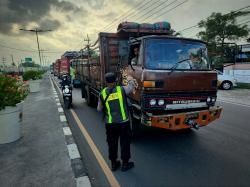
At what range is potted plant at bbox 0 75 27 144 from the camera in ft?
17.5

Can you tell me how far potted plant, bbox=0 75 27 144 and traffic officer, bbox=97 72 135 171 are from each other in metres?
2.73

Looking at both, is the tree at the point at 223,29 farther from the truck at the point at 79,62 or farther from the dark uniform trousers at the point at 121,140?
the dark uniform trousers at the point at 121,140

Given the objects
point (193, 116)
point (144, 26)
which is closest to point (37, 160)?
point (193, 116)

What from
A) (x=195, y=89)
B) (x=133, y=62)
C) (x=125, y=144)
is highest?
(x=133, y=62)

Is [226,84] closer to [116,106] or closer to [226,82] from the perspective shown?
[226,82]

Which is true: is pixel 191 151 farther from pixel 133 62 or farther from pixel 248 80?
pixel 248 80

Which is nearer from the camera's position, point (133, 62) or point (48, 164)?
point (48, 164)

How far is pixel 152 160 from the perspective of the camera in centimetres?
448

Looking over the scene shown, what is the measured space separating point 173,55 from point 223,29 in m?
38.4

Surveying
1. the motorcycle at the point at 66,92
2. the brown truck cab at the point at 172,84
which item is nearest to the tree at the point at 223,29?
the motorcycle at the point at 66,92

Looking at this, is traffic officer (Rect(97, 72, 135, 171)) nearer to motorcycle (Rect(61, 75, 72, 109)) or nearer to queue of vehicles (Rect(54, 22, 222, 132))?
queue of vehicles (Rect(54, 22, 222, 132))

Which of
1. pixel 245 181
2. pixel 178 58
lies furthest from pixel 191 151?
pixel 178 58

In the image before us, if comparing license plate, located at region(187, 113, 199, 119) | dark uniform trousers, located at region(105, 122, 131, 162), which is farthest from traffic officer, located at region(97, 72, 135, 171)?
license plate, located at region(187, 113, 199, 119)

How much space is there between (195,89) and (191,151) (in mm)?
1390
